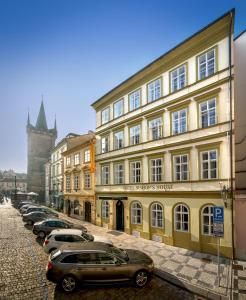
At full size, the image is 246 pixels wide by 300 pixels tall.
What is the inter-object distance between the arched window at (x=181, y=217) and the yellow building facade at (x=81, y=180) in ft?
38.5

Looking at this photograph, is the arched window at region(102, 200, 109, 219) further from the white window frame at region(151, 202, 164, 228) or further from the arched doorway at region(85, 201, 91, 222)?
the white window frame at region(151, 202, 164, 228)

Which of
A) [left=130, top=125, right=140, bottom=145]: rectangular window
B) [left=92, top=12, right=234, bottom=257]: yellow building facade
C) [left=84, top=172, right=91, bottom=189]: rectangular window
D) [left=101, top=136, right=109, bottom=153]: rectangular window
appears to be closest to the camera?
[left=92, top=12, right=234, bottom=257]: yellow building facade

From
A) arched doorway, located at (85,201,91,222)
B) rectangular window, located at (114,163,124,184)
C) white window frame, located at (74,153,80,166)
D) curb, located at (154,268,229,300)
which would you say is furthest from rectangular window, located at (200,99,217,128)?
white window frame, located at (74,153,80,166)

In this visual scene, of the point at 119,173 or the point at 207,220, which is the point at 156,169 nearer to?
the point at 119,173

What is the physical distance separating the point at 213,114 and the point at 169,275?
10321 millimetres

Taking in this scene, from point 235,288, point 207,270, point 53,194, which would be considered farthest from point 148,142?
point 53,194

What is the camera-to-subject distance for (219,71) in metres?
13.9

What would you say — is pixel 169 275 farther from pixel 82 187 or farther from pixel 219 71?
pixel 82 187

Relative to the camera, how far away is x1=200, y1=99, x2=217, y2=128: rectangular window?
14.3 m

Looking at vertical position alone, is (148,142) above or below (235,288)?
above

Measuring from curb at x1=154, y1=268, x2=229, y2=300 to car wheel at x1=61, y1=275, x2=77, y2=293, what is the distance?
14.3ft

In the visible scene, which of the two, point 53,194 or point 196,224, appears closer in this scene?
point 196,224

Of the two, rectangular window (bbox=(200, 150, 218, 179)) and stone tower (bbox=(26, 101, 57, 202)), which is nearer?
rectangular window (bbox=(200, 150, 218, 179))

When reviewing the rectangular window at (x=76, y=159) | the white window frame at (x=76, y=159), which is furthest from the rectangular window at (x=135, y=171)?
the rectangular window at (x=76, y=159)
